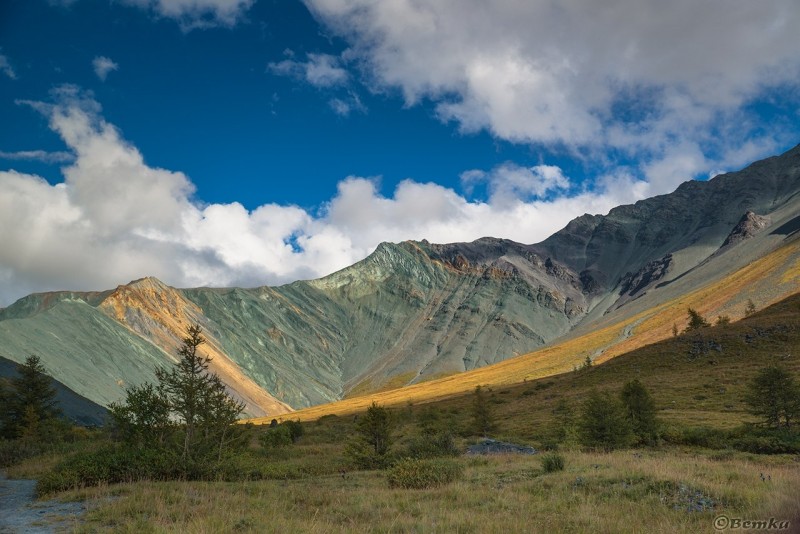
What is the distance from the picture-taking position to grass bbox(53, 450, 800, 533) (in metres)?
9.24

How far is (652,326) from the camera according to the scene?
139 meters

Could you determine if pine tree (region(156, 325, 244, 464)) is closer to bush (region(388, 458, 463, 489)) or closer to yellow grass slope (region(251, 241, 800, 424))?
bush (region(388, 458, 463, 489))

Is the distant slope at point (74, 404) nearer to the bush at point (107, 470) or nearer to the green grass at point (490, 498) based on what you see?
the green grass at point (490, 498)

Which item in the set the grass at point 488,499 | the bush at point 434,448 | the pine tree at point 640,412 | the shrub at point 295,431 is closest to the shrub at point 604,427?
the pine tree at point 640,412

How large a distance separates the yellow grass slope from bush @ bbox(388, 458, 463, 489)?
3687 inches

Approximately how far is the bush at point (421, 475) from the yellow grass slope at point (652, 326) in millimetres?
93637

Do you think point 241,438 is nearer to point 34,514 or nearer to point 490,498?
point 34,514

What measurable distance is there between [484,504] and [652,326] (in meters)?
147

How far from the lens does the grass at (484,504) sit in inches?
364

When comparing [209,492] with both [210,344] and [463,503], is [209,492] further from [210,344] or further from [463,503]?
[210,344]

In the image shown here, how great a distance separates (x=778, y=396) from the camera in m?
27.8

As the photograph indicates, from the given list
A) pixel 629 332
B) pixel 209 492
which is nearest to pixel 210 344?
pixel 629 332

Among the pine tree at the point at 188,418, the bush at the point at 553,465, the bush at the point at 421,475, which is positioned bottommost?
the bush at the point at 553,465

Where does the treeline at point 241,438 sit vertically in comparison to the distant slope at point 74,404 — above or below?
below
